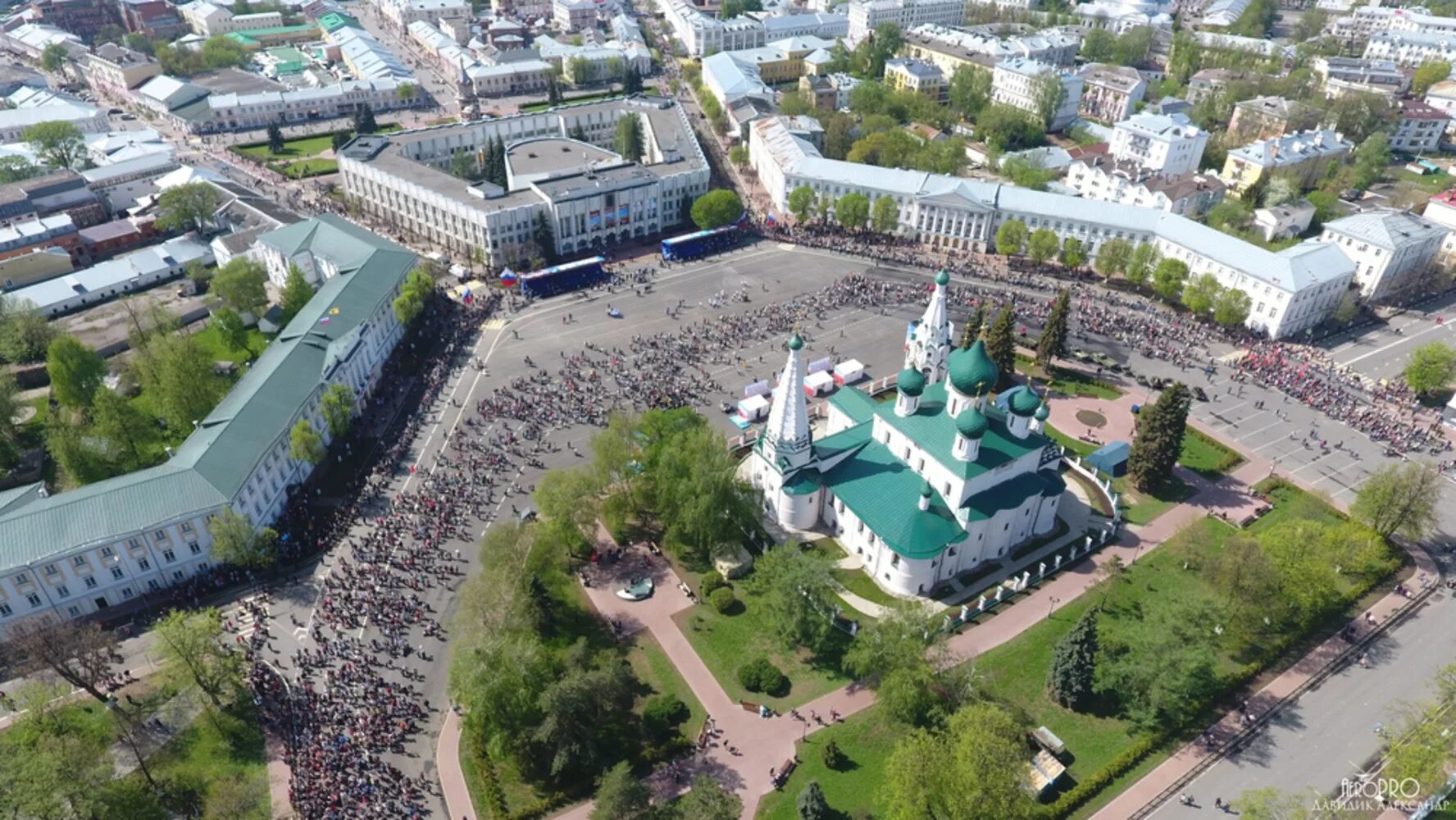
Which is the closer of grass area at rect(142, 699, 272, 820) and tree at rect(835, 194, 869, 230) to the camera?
grass area at rect(142, 699, 272, 820)

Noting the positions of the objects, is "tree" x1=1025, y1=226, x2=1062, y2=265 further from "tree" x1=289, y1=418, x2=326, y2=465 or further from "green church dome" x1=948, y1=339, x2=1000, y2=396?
"tree" x1=289, y1=418, x2=326, y2=465

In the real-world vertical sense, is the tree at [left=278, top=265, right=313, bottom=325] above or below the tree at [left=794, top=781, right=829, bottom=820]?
→ above

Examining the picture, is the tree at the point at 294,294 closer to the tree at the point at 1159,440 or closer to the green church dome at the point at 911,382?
the green church dome at the point at 911,382

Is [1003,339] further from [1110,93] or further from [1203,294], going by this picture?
[1110,93]

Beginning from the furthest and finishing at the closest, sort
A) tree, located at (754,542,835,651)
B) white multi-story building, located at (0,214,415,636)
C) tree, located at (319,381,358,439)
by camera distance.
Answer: tree, located at (319,381,358,439), white multi-story building, located at (0,214,415,636), tree, located at (754,542,835,651)

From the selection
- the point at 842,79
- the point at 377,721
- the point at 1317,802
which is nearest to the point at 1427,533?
the point at 1317,802

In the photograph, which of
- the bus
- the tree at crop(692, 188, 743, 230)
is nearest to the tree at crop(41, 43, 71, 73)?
the bus

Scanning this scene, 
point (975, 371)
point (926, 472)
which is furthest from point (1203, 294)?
point (926, 472)

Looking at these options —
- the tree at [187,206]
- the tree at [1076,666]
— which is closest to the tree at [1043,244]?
the tree at [1076,666]
